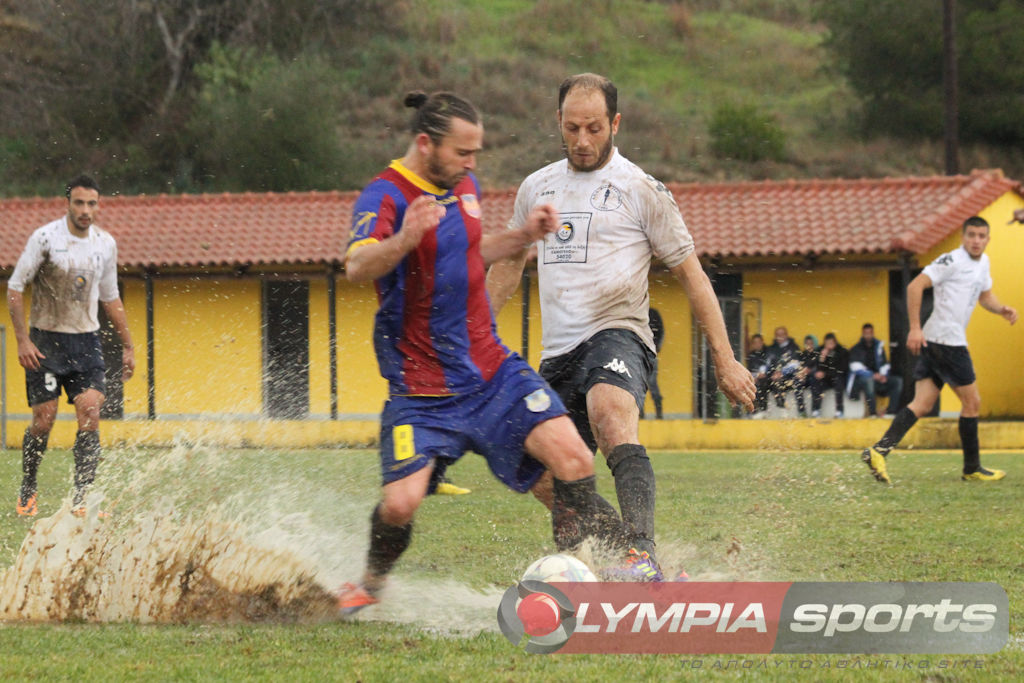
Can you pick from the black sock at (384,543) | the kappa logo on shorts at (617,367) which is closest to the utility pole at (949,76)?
the kappa logo on shorts at (617,367)

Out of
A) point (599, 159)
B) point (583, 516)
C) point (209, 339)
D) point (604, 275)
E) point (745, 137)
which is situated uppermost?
point (745, 137)

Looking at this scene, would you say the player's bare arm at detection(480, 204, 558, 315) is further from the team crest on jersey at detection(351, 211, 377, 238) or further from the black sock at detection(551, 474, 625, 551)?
the black sock at detection(551, 474, 625, 551)

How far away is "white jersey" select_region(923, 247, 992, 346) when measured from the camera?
427 inches

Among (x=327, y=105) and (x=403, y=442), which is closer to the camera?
(x=403, y=442)

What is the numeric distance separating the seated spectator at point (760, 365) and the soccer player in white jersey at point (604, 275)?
13882 millimetres

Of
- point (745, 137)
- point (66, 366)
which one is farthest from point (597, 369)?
point (745, 137)

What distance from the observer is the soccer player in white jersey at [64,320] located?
8711mm

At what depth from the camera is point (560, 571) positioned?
181 inches

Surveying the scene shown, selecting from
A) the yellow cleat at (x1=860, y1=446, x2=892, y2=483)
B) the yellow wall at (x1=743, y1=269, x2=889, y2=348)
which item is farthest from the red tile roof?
the yellow cleat at (x1=860, y1=446, x2=892, y2=483)

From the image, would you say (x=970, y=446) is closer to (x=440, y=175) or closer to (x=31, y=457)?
(x=31, y=457)

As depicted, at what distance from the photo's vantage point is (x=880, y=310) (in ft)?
75.9

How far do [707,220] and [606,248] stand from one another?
18.5 metres

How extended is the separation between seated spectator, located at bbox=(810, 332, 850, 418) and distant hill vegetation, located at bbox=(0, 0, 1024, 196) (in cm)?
2327

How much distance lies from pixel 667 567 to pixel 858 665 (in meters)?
1.67
